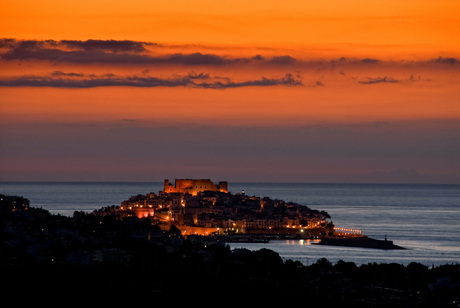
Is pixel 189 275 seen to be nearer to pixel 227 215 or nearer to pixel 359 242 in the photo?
pixel 359 242

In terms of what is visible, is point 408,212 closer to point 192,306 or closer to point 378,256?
point 378,256

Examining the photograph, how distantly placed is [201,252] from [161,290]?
18.2m

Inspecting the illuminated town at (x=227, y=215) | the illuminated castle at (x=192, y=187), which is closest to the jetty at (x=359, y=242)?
the illuminated town at (x=227, y=215)

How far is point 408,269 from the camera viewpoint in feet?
188

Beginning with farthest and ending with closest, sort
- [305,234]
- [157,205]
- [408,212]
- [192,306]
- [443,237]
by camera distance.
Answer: [408,212] → [157,205] → [305,234] → [443,237] → [192,306]

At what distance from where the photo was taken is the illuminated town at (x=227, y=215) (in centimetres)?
12012

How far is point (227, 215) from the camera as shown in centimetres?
12781

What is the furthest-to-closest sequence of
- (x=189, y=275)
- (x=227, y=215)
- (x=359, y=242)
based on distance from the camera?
(x=227, y=215) < (x=359, y=242) < (x=189, y=275)

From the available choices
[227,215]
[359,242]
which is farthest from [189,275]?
[227,215]

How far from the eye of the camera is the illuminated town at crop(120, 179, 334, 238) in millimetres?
120125

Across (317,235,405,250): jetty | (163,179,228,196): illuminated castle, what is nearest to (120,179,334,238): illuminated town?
(163,179,228,196): illuminated castle

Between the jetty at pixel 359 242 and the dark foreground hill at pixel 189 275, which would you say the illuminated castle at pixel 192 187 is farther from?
the dark foreground hill at pixel 189 275

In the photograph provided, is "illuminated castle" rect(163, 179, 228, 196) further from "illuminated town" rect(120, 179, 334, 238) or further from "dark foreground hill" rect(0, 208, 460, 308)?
"dark foreground hill" rect(0, 208, 460, 308)

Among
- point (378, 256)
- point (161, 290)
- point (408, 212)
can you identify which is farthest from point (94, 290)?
point (408, 212)
